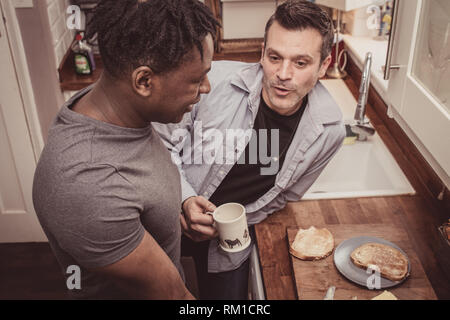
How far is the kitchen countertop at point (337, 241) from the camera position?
1.19 meters

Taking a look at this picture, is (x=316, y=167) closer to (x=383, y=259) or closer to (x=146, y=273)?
(x=383, y=259)

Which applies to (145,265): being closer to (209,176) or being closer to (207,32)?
(207,32)

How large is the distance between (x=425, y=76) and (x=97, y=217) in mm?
980

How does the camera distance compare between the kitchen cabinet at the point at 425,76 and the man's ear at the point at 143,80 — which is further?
the kitchen cabinet at the point at 425,76

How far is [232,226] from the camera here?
3.98 feet

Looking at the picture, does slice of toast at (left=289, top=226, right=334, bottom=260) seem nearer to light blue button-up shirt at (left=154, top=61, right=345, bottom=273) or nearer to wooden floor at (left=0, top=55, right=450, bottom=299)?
wooden floor at (left=0, top=55, right=450, bottom=299)

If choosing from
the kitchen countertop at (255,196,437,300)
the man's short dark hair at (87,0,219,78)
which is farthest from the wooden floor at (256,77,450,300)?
the man's short dark hair at (87,0,219,78)

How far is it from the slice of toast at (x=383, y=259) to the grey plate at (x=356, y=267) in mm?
14

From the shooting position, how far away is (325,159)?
1.57 metres

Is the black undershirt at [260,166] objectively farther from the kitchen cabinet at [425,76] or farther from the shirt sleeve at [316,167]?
the kitchen cabinet at [425,76]

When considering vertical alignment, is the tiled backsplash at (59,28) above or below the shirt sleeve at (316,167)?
above

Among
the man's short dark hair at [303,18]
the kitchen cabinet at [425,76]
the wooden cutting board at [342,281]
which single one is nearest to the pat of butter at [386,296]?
the wooden cutting board at [342,281]
